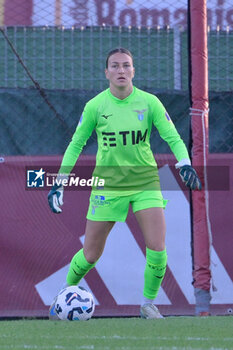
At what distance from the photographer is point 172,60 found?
901cm

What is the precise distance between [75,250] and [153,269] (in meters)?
1.46

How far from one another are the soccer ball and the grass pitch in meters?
0.21

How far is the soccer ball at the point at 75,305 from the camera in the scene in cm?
674

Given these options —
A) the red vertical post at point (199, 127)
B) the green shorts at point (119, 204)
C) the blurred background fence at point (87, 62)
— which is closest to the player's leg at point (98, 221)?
the green shorts at point (119, 204)

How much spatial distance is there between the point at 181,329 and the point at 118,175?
5.22 ft

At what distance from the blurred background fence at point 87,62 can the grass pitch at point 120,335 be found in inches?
93.3

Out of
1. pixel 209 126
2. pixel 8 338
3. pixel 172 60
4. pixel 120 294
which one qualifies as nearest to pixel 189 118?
pixel 209 126

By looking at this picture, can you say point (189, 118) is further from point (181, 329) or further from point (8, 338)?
point (8, 338)

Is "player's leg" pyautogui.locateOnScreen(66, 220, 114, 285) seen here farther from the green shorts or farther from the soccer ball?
the soccer ball

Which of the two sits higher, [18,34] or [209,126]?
[18,34]

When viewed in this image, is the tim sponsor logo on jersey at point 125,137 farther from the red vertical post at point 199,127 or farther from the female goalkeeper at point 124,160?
the red vertical post at point 199,127

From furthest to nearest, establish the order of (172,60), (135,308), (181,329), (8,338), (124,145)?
(172,60) → (135,308) → (124,145) → (181,329) → (8,338)

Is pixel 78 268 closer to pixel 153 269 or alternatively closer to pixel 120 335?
pixel 153 269

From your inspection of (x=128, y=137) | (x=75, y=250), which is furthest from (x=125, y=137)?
(x=75, y=250)
